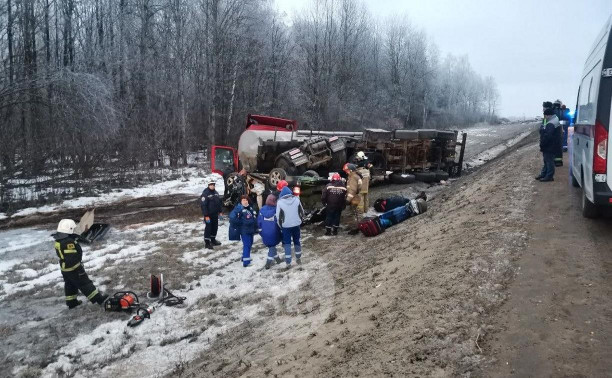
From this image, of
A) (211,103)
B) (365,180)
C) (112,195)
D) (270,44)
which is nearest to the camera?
(365,180)

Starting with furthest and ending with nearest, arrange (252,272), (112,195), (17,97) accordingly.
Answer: (112,195)
(17,97)
(252,272)

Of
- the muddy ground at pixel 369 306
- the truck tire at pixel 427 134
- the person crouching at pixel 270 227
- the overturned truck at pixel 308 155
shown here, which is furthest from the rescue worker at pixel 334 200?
the truck tire at pixel 427 134

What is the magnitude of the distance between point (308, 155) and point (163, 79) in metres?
18.2

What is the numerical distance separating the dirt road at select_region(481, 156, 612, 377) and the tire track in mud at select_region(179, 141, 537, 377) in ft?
0.56

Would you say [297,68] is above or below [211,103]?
above

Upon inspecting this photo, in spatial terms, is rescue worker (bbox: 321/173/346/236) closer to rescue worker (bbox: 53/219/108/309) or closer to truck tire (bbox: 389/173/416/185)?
rescue worker (bbox: 53/219/108/309)

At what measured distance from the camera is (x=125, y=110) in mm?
22703

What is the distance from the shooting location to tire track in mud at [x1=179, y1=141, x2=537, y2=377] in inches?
150

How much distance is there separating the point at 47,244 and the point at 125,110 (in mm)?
13448

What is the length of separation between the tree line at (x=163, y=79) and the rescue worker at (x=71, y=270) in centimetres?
964

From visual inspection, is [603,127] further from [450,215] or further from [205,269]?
[205,269]

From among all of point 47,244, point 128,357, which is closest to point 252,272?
point 128,357

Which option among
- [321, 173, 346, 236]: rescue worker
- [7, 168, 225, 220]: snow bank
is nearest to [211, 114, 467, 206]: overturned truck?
[321, 173, 346, 236]: rescue worker

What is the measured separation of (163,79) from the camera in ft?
92.6
